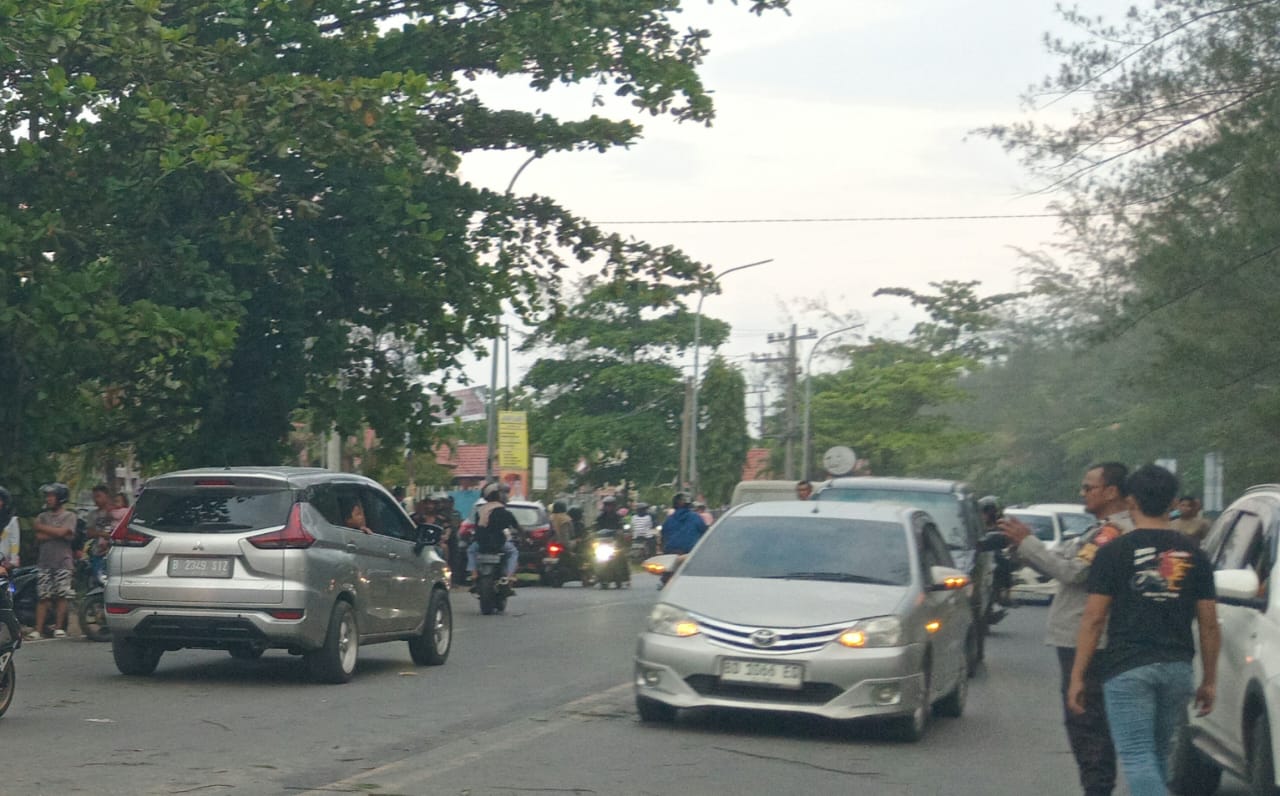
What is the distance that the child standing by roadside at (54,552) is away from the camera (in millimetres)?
18016

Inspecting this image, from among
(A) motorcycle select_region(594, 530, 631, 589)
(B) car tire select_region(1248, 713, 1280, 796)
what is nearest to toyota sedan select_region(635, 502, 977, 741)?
(B) car tire select_region(1248, 713, 1280, 796)

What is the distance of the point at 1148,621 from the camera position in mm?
7047

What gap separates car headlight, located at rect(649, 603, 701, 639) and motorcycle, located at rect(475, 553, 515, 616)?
43.8 feet

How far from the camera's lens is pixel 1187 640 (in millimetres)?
7102

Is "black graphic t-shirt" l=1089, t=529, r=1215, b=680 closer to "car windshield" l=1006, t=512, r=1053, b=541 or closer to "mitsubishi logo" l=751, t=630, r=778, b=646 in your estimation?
"mitsubishi logo" l=751, t=630, r=778, b=646

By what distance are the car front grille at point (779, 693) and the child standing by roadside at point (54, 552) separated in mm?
9274

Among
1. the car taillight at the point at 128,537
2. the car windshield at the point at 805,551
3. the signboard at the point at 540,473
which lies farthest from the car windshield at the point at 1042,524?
the car taillight at the point at 128,537

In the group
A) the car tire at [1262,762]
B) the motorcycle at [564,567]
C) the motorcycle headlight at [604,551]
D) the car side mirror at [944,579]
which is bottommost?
the motorcycle at [564,567]

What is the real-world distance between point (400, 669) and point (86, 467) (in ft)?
45.5

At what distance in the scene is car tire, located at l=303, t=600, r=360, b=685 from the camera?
14039mm

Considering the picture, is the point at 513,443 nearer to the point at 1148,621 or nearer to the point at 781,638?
the point at 781,638

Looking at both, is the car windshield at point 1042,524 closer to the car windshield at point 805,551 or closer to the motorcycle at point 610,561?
the motorcycle at point 610,561

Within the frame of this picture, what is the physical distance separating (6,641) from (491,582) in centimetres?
1348

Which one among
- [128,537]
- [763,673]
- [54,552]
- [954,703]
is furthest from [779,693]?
[54,552]
